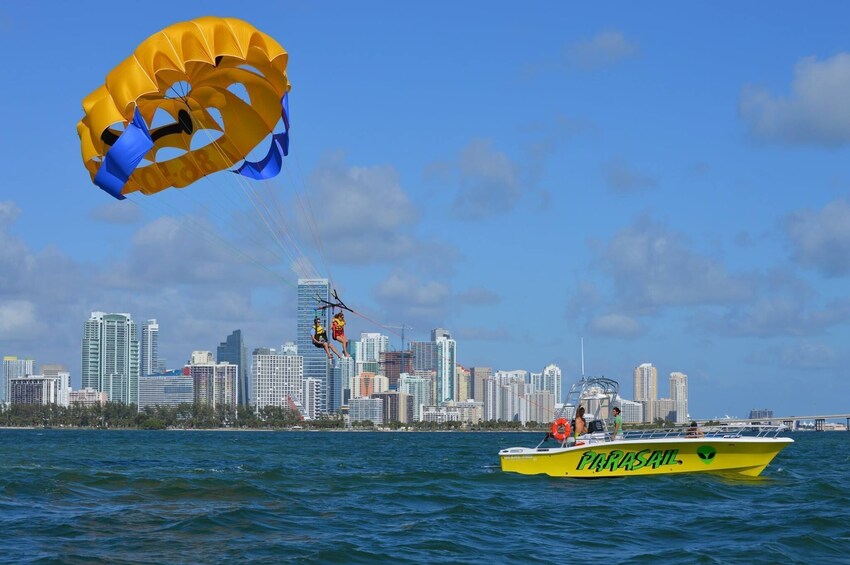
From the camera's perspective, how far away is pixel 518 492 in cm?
2377

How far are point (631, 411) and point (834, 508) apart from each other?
523ft

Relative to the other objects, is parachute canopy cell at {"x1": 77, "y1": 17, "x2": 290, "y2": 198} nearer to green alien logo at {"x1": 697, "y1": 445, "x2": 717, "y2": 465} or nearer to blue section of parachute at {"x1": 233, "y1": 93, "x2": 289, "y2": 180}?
blue section of parachute at {"x1": 233, "y1": 93, "x2": 289, "y2": 180}

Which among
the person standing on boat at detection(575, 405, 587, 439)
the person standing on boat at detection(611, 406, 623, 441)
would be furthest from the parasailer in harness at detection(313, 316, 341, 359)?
the person standing on boat at detection(611, 406, 623, 441)

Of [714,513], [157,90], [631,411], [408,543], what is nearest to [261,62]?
[157,90]

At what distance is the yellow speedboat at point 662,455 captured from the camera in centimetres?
2498

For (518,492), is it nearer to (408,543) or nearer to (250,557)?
(408,543)

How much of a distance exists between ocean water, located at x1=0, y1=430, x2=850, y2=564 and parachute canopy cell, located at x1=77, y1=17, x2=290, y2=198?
6.30 m

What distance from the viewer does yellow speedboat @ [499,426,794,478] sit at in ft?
82.0

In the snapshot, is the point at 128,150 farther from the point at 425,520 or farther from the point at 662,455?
the point at 662,455

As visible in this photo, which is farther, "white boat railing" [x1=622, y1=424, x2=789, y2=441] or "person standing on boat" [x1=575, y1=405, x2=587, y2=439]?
"person standing on boat" [x1=575, y1=405, x2=587, y2=439]

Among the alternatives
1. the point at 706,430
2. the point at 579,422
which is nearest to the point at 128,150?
the point at 579,422

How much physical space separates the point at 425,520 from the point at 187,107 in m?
9.44

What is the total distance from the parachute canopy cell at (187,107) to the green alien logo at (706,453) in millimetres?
11044

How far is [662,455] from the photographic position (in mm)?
25266
